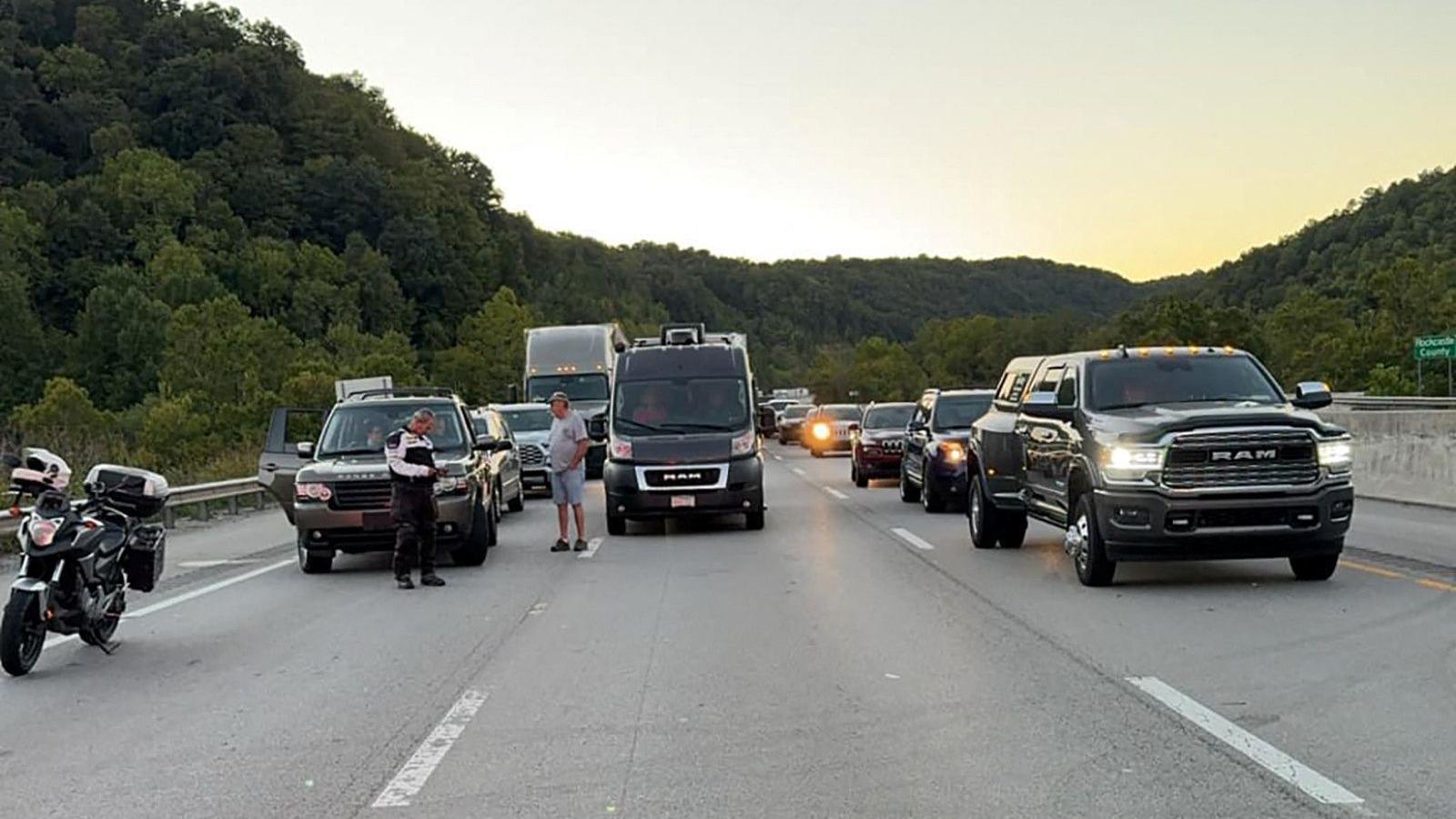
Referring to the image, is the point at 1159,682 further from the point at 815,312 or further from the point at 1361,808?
the point at 815,312

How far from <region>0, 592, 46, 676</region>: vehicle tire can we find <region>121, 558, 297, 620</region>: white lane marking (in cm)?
259

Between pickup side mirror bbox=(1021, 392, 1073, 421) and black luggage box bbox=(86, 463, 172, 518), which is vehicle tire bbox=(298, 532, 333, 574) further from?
pickup side mirror bbox=(1021, 392, 1073, 421)

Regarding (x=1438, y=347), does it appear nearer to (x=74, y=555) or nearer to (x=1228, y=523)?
(x=1228, y=523)

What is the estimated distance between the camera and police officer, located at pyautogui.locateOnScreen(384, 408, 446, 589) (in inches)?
517

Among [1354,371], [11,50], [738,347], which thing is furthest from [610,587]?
[11,50]

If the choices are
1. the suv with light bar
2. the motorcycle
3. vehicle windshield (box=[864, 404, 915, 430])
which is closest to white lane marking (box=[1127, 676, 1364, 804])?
the motorcycle

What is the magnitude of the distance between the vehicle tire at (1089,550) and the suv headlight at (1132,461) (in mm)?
369

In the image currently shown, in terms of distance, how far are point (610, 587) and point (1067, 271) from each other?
12593 centimetres

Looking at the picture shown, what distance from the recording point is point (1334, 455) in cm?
1127

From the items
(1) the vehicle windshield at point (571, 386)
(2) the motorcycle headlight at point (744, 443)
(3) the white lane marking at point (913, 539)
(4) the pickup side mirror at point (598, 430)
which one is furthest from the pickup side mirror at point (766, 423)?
(1) the vehicle windshield at point (571, 386)

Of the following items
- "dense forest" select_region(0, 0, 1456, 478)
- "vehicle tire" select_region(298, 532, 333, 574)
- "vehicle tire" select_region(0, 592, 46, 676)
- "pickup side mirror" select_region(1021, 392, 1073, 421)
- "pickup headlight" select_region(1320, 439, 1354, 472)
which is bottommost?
Answer: "vehicle tire" select_region(298, 532, 333, 574)

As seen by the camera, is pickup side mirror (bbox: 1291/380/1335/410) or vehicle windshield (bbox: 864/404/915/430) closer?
pickup side mirror (bbox: 1291/380/1335/410)

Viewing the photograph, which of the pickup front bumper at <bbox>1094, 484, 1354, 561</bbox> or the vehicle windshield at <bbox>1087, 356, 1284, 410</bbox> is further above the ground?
the vehicle windshield at <bbox>1087, 356, 1284, 410</bbox>

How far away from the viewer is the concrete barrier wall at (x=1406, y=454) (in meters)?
19.6
